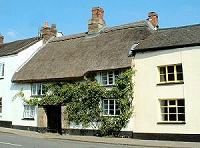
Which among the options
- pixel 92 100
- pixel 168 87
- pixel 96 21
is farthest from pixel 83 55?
pixel 168 87

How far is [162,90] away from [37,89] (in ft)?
40.2

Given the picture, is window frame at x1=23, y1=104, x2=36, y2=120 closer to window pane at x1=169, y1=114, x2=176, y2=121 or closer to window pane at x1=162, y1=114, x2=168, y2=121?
window pane at x1=162, y1=114, x2=168, y2=121

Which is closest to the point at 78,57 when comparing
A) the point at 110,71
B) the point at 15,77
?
the point at 110,71

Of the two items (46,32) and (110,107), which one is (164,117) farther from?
(46,32)

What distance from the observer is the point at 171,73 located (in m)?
24.7

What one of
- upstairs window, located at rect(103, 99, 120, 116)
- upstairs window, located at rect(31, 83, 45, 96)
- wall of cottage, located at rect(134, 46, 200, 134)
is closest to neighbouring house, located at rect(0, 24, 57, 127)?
upstairs window, located at rect(31, 83, 45, 96)

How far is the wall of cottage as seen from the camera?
23.3 metres

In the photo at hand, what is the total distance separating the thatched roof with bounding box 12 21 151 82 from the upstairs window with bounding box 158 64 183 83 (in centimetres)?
247

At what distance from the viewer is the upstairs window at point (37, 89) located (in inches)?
1241

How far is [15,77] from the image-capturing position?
33.8 m

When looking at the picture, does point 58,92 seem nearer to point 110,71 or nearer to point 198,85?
point 110,71

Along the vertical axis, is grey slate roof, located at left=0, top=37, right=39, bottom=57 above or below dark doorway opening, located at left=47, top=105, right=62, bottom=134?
above

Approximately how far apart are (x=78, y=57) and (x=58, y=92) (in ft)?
11.3

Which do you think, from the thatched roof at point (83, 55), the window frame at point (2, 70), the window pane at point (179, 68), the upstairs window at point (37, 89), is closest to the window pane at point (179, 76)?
the window pane at point (179, 68)
